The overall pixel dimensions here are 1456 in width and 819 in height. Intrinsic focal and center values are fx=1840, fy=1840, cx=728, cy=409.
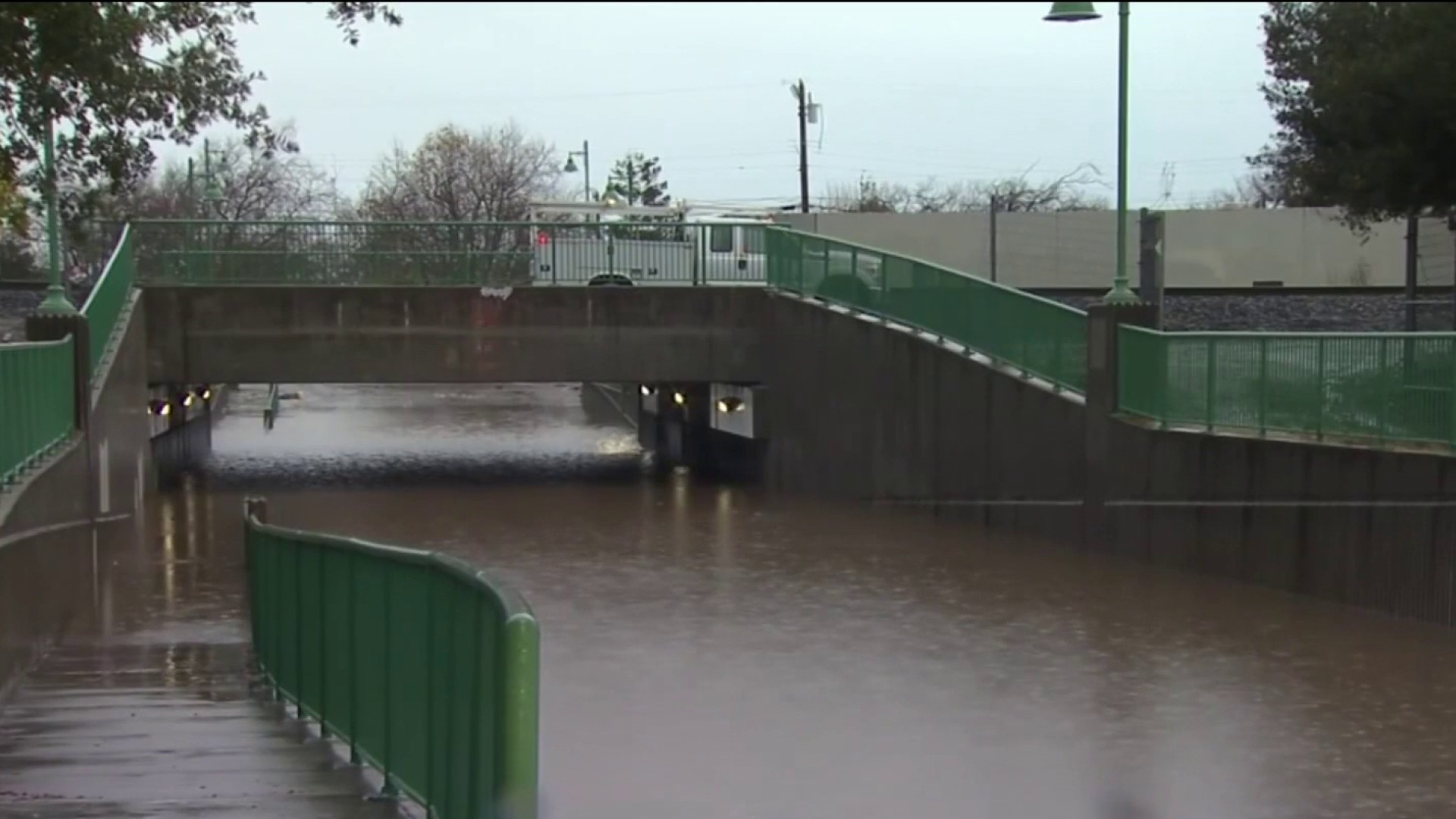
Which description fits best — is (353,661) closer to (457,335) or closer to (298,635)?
(298,635)

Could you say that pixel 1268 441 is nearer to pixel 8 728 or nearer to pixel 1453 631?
pixel 1453 631

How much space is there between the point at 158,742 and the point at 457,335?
23070mm

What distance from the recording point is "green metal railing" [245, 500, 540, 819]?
18.0ft

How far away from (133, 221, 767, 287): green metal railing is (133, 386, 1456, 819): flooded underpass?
582cm

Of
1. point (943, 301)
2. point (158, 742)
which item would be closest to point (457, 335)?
point (943, 301)

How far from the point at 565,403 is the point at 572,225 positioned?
30.4 m

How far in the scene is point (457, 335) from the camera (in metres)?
32.4

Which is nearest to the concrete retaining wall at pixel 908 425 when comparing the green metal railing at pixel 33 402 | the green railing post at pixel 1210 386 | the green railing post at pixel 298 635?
the green railing post at pixel 1210 386

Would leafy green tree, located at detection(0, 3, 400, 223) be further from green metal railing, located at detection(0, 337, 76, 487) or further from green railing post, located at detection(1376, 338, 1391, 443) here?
green railing post, located at detection(1376, 338, 1391, 443)

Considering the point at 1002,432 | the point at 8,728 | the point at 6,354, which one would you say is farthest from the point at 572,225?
the point at 8,728

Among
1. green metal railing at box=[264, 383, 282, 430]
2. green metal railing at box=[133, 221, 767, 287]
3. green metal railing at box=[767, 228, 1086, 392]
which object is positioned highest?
green metal railing at box=[133, 221, 767, 287]

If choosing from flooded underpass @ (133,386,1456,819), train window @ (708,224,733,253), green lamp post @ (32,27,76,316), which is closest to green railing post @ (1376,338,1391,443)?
flooded underpass @ (133,386,1456,819)

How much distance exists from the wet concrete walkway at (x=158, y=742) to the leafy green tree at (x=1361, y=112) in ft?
28.7

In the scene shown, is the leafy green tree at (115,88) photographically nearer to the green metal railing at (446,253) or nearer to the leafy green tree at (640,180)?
the green metal railing at (446,253)
